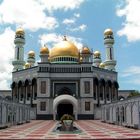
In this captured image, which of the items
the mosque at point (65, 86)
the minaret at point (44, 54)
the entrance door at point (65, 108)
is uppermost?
the minaret at point (44, 54)

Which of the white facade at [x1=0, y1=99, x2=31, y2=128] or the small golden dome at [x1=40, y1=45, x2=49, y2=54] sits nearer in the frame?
the white facade at [x1=0, y1=99, x2=31, y2=128]

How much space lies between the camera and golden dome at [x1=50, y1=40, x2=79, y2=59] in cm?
7062

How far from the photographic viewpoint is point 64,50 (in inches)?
2800

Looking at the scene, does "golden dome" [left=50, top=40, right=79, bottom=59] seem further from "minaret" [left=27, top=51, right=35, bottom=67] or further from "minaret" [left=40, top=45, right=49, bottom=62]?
"minaret" [left=27, top=51, right=35, bottom=67]

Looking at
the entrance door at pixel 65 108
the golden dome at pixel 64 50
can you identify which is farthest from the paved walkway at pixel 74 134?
the golden dome at pixel 64 50

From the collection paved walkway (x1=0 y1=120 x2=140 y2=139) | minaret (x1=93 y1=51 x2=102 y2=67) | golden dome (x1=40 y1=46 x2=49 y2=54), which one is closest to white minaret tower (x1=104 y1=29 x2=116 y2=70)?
minaret (x1=93 y1=51 x2=102 y2=67)

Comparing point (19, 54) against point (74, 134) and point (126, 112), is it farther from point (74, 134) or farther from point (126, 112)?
point (74, 134)

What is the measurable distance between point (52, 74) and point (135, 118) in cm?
3389

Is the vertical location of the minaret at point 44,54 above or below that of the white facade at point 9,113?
above

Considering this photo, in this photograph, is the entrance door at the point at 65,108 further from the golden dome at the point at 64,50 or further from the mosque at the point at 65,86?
the golden dome at the point at 64,50

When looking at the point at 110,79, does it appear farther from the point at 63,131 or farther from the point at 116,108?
the point at 63,131

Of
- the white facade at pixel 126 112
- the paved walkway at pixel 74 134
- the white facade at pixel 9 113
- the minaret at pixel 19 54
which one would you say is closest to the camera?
the paved walkway at pixel 74 134

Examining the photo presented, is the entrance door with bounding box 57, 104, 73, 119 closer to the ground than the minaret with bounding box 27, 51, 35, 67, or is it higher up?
closer to the ground

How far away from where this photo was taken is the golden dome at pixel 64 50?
232 feet
